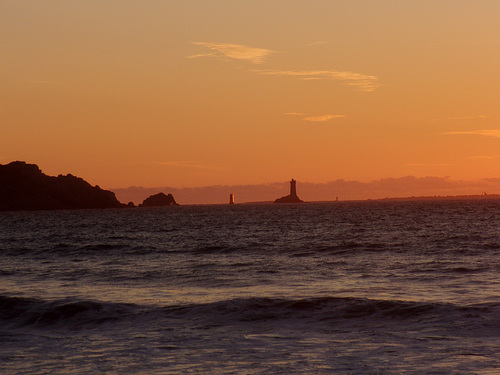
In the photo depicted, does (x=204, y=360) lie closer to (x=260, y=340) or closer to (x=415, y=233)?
(x=260, y=340)

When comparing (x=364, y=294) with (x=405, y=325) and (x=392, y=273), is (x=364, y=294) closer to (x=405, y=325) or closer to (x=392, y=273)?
(x=405, y=325)

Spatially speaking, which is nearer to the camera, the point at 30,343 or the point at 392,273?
the point at 30,343

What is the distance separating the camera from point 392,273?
117 feet

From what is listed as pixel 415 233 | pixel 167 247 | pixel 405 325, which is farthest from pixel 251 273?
pixel 415 233

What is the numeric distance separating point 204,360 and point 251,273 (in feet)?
65.4

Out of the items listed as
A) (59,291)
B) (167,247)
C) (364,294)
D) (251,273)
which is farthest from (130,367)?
(167,247)

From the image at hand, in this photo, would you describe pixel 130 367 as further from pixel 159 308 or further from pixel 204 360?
pixel 159 308

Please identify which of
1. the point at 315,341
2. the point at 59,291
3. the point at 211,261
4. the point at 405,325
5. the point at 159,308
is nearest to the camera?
the point at 315,341

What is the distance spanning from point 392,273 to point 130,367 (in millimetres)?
21881

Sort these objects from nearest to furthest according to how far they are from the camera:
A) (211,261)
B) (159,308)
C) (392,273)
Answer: (159,308), (392,273), (211,261)

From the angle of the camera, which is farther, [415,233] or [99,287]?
[415,233]

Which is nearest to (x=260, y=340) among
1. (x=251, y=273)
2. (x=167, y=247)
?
(x=251, y=273)

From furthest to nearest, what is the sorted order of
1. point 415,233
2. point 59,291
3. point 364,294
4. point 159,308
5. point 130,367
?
1. point 415,233
2. point 59,291
3. point 364,294
4. point 159,308
5. point 130,367

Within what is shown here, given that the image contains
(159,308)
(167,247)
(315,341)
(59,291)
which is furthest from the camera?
(167,247)
